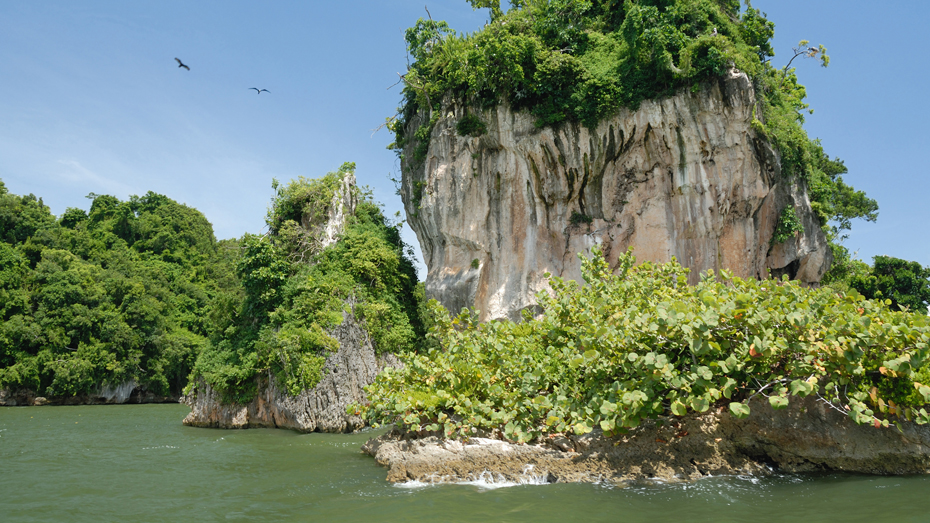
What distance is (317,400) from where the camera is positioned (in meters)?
14.4

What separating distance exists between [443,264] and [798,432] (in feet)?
43.4

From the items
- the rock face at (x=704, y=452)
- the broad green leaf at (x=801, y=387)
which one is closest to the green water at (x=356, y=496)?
the rock face at (x=704, y=452)

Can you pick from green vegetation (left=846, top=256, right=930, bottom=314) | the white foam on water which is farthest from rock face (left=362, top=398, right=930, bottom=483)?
green vegetation (left=846, top=256, right=930, bottom=314)

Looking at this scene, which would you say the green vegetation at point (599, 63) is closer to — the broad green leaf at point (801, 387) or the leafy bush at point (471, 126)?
the leafy bush at point (471, 126)

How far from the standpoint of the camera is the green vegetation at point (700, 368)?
620 cm

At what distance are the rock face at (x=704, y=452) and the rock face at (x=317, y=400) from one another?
7399 millimetres

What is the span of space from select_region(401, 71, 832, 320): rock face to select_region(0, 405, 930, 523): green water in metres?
9.89

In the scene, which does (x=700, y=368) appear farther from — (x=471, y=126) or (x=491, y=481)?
(x=471, y=126)

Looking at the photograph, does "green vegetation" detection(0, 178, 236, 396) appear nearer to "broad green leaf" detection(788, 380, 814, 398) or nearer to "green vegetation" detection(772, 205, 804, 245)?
"broad green leaf" detection(788, 380, 814, 398)

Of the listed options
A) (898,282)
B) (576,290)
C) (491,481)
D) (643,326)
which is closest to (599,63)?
(576,290)

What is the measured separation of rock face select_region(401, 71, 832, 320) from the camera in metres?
16.2

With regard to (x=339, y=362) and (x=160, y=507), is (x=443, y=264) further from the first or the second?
(x=160, y=507)

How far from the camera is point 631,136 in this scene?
16859mm

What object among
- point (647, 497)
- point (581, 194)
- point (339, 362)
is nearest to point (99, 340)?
point (339, 362)
